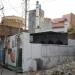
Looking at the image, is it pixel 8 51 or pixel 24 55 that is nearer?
pixel 24 55

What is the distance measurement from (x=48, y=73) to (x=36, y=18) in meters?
14.2

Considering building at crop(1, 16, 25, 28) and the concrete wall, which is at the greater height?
building at crop(1, 16, 25, 28)

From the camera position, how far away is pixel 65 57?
1541cm

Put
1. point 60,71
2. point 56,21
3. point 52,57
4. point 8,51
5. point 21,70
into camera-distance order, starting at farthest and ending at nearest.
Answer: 1. point 56,21
2. point 8,51
3. point 52,57
4. point 21,70
5. point 60,71

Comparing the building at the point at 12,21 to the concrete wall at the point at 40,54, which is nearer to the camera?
the concrete wall at the point at 40,54

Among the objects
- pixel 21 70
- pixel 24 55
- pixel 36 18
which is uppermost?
pixel 36 18

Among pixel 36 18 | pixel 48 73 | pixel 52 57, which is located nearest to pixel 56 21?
pixel 36 18

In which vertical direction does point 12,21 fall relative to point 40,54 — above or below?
above

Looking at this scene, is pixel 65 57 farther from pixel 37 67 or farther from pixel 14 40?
pixel 14 40

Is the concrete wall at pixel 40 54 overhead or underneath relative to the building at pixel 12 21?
underneath

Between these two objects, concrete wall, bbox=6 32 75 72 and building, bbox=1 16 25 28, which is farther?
building, bbox=1 16 25 28

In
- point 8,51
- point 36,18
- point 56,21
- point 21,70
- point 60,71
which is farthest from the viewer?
point 56,21

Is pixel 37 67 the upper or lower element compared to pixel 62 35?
lower

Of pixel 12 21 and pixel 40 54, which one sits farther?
pixel 12 21
